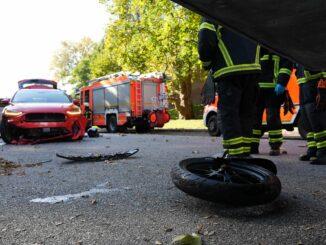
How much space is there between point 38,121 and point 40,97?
4.03 ft

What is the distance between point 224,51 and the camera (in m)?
4.38

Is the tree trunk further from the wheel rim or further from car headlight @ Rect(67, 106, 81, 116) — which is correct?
the wheel rim

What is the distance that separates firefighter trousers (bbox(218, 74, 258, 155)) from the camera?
414 centimetres

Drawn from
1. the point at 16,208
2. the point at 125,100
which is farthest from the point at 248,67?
the point at 125,100

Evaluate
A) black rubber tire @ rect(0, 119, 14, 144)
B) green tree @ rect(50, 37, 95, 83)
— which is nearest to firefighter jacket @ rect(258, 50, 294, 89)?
black rubber tire @ rect(0, 119, 14, 144)

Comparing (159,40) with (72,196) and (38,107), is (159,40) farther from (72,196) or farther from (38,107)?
(72,196)

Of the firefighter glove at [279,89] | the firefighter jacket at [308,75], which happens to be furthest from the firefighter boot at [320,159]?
the firefighter glove at [279,89]

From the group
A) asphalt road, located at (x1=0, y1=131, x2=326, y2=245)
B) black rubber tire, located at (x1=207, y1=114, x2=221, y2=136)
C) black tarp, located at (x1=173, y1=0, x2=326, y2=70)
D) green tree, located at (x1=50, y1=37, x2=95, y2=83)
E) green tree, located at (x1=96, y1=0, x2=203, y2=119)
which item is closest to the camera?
black tarp, located at (x1=173, y1=0, x2=326, y2=70)

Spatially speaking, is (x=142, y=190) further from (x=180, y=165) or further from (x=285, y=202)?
(x=285, y=202)

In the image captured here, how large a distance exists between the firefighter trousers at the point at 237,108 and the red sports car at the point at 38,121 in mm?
6276

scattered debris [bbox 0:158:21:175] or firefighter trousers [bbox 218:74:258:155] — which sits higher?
firefighter trousers [bbox 218:74:258:155]

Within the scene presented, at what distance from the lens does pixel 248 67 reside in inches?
A: 173

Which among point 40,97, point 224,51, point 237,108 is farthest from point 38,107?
point 237,108

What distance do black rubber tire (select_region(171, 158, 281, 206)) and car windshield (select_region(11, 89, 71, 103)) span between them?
809 centimetres
